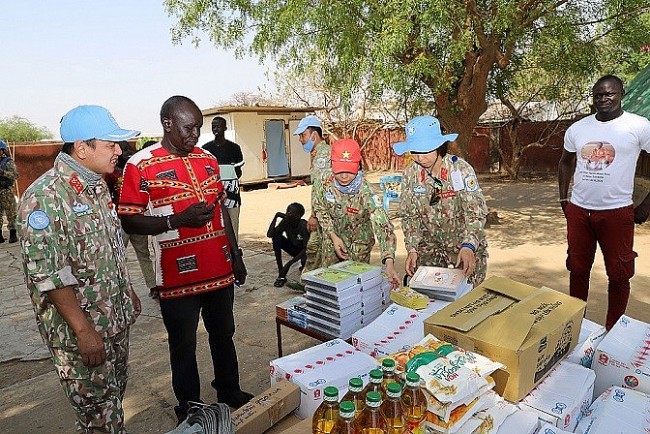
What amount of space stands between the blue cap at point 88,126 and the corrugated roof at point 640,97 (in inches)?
278

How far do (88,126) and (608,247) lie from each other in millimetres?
3212

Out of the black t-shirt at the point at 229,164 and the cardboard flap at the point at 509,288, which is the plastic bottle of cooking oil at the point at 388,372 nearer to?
the cardboard flap at the point at 509,288

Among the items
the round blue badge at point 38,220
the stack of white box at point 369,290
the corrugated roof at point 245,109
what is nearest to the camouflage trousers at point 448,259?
the stack of white box at point 369,290

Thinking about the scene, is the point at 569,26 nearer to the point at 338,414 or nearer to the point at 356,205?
the point at 356,205

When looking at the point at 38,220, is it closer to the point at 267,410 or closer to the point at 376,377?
the point at 267,410

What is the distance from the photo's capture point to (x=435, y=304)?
101 inches

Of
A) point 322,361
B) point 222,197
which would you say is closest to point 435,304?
point 322,361

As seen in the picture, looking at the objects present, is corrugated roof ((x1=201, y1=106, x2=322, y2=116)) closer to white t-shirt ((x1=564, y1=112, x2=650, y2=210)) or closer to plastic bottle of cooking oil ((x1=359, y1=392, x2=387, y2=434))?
white t-shirt ((x1=564, y1=112, x2=650, y2=210))

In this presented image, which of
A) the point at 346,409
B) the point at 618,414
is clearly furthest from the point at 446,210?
the point at 346,409

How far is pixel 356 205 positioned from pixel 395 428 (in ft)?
6.21

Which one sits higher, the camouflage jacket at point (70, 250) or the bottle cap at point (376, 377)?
the camouflage jacket at point (70, 250)

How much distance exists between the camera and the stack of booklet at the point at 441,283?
8.48 ft

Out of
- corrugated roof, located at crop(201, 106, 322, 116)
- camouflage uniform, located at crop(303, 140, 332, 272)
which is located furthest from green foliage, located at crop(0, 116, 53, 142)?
camouflage uniform, located at crop(303, 140, 332, 272)

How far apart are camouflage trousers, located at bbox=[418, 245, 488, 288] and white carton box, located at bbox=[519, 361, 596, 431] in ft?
3.43
